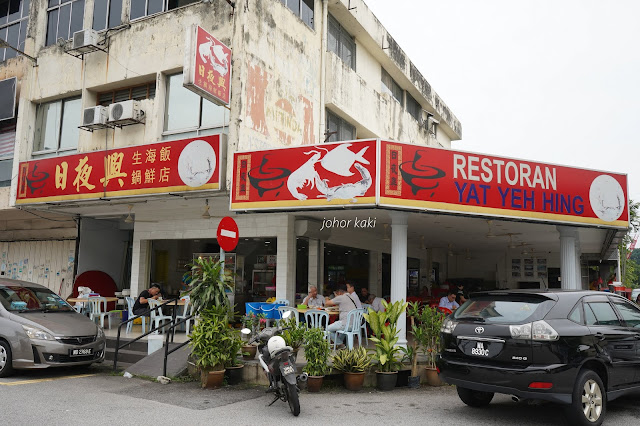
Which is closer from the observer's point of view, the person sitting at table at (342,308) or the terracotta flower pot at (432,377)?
the terracotta flower pot at (432,377)

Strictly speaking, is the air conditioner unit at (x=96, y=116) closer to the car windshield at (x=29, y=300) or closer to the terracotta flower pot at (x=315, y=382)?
the car windshield at (x=29, y=300)

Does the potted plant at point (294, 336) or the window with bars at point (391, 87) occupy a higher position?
the window with bars at point (391, 87)

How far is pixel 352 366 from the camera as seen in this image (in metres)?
8.38

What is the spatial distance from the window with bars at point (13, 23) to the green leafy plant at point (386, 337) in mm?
14303

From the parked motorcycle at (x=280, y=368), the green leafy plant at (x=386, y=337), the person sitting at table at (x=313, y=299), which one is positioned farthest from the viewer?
the person sitting at table at (x=313, y=299)

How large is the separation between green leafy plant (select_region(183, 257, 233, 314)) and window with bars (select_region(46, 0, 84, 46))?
9394mm

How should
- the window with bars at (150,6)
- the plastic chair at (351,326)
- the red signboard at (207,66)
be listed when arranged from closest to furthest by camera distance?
the plastic chair at (351,326), the red signboard at (207,66), the window with bars at (150,6)

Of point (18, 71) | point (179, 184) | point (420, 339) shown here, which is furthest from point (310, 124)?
point (18, 71)

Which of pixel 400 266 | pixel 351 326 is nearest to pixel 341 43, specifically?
pixel 400 266

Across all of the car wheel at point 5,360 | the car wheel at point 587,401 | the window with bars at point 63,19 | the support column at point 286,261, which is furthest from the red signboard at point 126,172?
the car wheel at point 587,401

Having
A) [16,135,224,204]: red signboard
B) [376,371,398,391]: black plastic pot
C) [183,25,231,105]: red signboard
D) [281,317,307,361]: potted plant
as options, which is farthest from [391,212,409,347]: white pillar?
[183,25,231,105]: red signboard

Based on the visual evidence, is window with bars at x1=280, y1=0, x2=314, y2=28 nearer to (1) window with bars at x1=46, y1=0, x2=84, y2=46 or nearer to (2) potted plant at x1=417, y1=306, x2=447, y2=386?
(1) window with bars at x1=46, y1=0, x2=84, y2=46

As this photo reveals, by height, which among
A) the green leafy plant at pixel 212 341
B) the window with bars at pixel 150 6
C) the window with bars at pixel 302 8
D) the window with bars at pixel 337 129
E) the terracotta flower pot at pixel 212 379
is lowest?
the terracotta flower pot at pixel 212 379

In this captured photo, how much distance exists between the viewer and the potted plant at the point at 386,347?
27.7 feet
